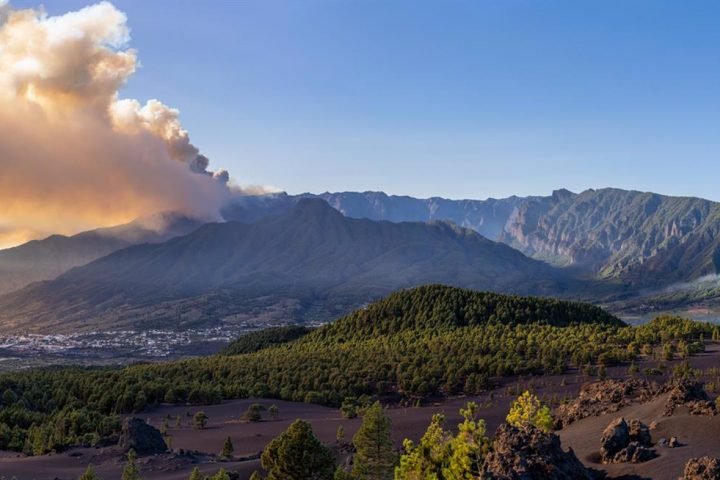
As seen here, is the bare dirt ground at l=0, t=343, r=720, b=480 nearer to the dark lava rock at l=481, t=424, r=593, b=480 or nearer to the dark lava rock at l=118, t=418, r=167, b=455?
the dark lava rock at l=118, t=418, r=167, b=455

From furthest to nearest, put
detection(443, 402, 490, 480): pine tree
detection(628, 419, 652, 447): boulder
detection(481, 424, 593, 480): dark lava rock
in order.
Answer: detection(628, 419, 652, 447): boulder, detection(443, 402, 490, 480): pine tree, detection(481, 424, 593, 480): dark lava rock

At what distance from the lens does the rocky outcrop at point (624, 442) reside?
93.0 ft

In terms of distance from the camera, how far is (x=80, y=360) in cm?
18425

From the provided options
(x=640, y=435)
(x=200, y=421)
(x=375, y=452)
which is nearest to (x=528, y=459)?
(x=640, y=435)

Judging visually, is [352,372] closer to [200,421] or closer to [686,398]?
[200,421]

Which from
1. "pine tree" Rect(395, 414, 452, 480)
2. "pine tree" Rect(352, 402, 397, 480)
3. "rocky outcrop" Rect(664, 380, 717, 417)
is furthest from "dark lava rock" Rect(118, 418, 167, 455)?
"rocky outcrop" Rect(664, 380, 717, 417)

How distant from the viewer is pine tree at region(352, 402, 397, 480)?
31.5m

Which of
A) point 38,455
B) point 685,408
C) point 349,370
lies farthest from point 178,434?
point 685,408

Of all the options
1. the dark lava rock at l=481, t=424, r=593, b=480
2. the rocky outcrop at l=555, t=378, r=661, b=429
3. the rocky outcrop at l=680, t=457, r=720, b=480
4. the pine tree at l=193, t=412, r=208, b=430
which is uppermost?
the dark lava rock at l=481, t=424, r=593, b=480

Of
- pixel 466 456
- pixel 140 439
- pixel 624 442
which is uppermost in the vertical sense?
pixel 466 456

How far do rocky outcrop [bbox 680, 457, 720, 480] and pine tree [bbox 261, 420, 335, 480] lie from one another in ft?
51.0

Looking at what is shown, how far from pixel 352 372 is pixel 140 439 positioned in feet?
108

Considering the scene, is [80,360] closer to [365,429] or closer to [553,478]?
[365,429]

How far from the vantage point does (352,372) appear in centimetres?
7469
